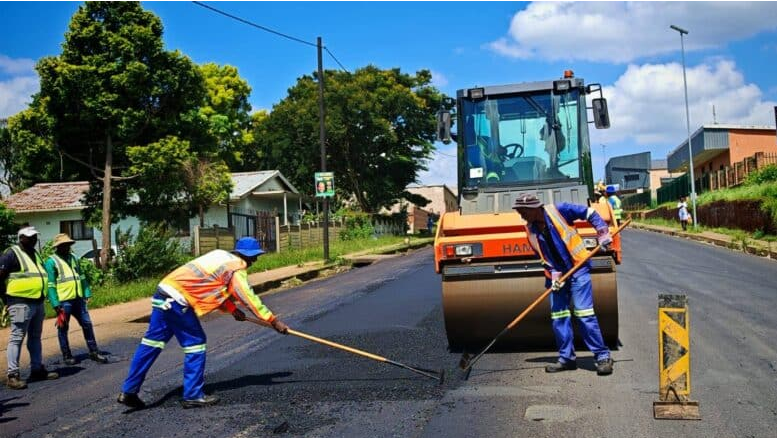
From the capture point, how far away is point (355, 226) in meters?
38.8

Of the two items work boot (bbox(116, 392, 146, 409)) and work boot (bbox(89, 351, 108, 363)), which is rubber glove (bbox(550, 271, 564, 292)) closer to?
work boot (bbox(116, 392, 146, 409))

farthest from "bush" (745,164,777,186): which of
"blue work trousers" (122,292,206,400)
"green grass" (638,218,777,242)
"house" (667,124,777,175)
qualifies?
"blue work trousers" (122,292,206,400)

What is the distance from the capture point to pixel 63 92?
17594 mm

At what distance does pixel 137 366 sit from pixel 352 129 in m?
35.7

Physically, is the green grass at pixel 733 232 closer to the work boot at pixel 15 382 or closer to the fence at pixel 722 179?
the fence at pixel 722 179

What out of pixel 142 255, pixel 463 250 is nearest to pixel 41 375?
pixel 463 250

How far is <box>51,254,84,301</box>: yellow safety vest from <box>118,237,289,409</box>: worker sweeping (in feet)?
8.30

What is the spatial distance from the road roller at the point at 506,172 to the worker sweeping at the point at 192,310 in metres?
2.12

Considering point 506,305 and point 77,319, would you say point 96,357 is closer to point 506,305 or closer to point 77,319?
point 77,319

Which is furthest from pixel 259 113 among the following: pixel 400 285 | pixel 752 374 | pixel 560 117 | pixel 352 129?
pixel 752 374

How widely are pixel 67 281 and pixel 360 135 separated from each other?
33.9 meters

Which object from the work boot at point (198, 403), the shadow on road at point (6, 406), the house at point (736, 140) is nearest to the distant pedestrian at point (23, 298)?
the shadow on road at point (6, 406)

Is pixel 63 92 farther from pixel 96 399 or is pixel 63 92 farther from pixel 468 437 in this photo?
pixel 468 437

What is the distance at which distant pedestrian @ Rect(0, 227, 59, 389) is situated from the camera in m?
7.25
